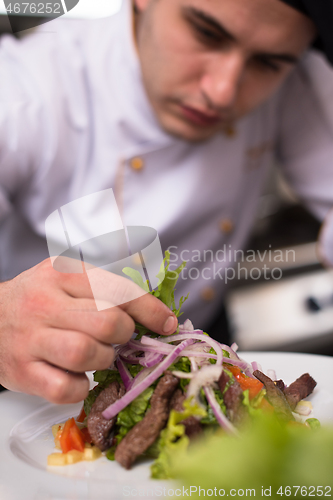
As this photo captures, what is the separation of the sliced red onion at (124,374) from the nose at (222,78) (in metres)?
0.78

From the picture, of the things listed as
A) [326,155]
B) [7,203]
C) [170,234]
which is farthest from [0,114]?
[326,155]

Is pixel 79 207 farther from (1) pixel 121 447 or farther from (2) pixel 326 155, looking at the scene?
(2) pixel 326 155

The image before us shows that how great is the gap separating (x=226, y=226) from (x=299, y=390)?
0.90m

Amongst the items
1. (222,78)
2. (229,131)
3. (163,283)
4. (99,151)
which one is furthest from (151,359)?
(229,131)

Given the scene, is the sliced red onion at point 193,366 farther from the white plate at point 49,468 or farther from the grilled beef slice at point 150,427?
the white plate at point 49,468

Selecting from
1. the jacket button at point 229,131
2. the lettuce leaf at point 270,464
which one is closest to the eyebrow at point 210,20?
the jacket button at point 229,131

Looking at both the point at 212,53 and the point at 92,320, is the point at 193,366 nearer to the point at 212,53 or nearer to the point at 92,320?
the point at 92,320

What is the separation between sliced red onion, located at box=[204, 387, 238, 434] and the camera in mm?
616

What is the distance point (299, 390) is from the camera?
792 mm

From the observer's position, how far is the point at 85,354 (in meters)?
0.60

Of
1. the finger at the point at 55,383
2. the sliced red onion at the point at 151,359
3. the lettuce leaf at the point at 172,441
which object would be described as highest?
the finger at the point at 55,383

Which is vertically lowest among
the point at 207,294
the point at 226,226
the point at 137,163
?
the point at 207,294

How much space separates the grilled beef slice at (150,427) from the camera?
0.61 metres

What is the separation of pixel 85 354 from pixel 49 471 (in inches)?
6.9
